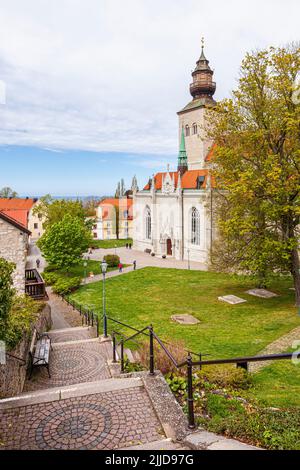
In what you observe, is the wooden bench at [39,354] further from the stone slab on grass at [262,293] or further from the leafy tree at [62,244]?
the leafy tree at [62,244]

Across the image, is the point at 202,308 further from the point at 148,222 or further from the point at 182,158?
the point at 182,158

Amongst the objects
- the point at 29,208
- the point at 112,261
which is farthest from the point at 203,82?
the point at 29,208

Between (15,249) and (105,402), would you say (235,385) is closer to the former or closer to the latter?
(105,402)

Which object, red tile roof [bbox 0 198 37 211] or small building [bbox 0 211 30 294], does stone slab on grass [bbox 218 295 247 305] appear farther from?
red tile roof [bbox 0 198 37 211]

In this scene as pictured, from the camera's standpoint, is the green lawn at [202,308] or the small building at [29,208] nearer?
the green lawn at [202,308]

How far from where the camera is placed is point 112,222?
219ft

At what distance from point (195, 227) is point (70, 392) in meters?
35.1

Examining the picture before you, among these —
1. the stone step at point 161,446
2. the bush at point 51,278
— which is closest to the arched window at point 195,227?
the bush at point 51,278

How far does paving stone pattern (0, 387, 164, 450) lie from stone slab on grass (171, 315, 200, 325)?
12.2m

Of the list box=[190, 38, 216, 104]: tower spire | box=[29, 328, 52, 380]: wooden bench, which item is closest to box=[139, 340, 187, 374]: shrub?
box=[29, 328, 52, 380]: wooden bench

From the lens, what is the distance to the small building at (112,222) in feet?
218

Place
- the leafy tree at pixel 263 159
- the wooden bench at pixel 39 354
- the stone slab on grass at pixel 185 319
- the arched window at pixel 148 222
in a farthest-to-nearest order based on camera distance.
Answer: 1. the arched window at pixel 148 222
2. the stone slab on grass at pixel 185 319
3. the leafy tree at pixel 263 159
4. the wooden bench at pixel 39 354

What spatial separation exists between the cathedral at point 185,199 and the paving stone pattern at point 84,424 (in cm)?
3161
